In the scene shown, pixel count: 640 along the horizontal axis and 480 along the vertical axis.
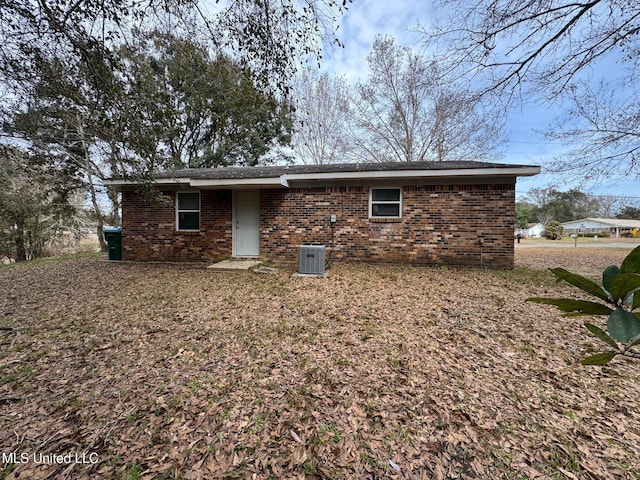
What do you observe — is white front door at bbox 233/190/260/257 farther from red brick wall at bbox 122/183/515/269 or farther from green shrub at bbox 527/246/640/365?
green shrub at bbox 527/246/640/365

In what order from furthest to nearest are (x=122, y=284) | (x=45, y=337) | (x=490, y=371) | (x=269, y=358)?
1. (x=122, y=284)
2. (x=45, y=337)
3. (x=269, y=358)
4. (x=490, y=371)

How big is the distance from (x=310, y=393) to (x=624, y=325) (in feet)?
7.88

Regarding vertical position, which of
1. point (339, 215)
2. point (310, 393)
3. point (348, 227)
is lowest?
point (310, 393)

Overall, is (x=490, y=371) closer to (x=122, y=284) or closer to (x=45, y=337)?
(x=45, y=337)

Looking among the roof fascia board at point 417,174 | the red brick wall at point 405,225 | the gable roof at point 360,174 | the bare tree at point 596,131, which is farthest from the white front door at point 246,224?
the bare tree at point 596,131

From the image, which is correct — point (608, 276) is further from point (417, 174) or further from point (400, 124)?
point (400, 124)

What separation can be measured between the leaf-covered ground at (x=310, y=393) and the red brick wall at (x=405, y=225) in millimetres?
3099

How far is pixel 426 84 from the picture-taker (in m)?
5.18

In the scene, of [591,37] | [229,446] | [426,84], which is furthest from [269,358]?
[591,37]

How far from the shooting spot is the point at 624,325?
64cm

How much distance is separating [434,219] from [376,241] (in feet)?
5.53

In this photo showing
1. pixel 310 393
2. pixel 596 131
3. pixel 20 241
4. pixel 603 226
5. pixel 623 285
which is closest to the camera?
pixel 623 285

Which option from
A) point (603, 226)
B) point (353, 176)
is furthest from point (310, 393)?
point (603, 226)

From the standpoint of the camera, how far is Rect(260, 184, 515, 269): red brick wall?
7.59 meters
